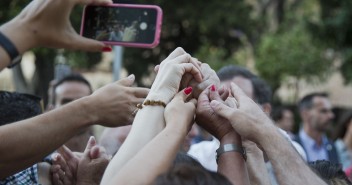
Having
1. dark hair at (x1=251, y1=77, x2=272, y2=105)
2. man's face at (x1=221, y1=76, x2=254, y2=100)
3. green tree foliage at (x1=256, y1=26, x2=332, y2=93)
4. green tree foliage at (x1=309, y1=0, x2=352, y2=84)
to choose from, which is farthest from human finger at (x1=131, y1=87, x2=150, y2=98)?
green tree foliage at (x1=256, y1=26, x2=332, y2=93)

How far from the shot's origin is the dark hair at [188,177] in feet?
6.16

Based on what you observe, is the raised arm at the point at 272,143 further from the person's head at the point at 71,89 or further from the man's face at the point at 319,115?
the man's face at the point at 319,115

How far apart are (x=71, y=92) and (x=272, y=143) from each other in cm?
339

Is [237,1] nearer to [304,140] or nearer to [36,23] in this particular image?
[304,140]

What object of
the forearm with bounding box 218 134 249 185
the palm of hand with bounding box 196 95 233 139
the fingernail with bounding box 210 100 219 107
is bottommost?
the forearm with bounding box 218 134 249 185

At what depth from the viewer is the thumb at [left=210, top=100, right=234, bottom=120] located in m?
2.36

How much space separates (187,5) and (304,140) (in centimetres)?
1129

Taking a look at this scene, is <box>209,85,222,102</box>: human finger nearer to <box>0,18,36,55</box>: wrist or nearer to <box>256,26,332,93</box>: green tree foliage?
<box>0,18,36,55</box>: wrist

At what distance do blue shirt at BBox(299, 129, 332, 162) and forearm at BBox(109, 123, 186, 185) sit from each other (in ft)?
17.0

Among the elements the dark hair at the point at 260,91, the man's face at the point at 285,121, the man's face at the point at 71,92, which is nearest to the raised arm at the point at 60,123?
the dark hair at the point at 260,91

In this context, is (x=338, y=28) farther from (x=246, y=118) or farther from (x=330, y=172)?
(x=246, y=118)

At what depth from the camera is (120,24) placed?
2.81 meters

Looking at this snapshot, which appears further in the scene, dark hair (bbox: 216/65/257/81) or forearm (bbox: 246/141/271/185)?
dark hair (bbox: 216/65/257/81)

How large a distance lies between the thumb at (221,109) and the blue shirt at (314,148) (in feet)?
16.0
